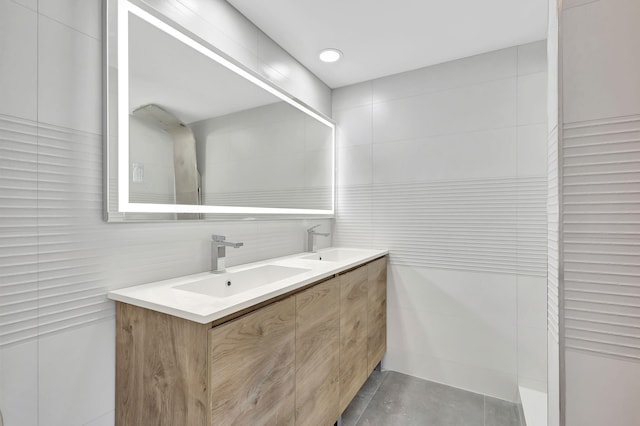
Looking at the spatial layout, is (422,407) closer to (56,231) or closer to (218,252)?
(218,252)

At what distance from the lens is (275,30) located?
1794mm

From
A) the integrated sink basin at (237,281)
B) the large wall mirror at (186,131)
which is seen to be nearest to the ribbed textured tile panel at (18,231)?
the large wall mirror at (186,131)

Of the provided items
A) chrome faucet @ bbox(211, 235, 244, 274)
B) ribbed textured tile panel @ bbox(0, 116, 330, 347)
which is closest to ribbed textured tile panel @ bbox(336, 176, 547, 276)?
chrome faucet @ bbox(211, 235, 244, 274)

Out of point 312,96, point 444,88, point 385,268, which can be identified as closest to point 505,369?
point 385,268

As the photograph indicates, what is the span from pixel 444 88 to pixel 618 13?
1.54m

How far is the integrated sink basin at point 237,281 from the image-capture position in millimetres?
1292

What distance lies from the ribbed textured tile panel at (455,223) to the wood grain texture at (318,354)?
96 centimetres

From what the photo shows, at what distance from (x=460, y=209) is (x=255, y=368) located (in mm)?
1726

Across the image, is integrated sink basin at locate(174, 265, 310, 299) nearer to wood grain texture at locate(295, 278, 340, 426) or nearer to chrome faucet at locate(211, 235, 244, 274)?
chrome faucet at locate(211, 235, 244, 274)

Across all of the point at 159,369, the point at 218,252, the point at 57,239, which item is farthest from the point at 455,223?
the point at 57,239

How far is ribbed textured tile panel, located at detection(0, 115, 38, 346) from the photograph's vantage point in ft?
2.76

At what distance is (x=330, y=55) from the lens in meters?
2.07

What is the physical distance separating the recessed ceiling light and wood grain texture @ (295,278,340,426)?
152 cm

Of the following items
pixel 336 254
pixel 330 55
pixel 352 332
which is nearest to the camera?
pixel 352 332
